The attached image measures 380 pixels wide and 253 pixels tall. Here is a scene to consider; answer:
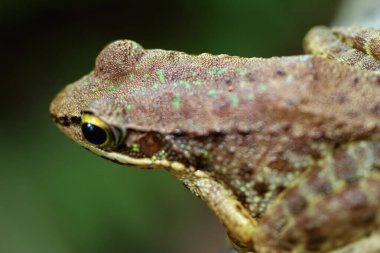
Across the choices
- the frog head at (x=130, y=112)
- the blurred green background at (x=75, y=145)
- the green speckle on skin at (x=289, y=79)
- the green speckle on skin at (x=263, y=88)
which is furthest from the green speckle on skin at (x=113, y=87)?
the blurred green background at (x=75, y=145)

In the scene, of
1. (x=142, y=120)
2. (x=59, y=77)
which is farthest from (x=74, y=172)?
(x=142, y=120)

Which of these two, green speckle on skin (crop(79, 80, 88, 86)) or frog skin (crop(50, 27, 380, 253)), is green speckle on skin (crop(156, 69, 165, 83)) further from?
green speckle on skin (crop(79, 80, 88, 86))

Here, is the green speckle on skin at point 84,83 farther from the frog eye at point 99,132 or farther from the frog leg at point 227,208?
the frog leg at point 227,208

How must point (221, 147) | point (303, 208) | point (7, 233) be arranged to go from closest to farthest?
point (303, 208)
point (221, 147)
point (7, 233)

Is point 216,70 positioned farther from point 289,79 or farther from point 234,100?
point 289,79

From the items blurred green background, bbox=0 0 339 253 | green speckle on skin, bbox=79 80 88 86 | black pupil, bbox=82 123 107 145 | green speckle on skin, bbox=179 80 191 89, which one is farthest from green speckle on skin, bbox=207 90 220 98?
blurred green background, bbox=0 0 339 253

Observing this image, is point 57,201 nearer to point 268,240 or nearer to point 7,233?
point 7,233
